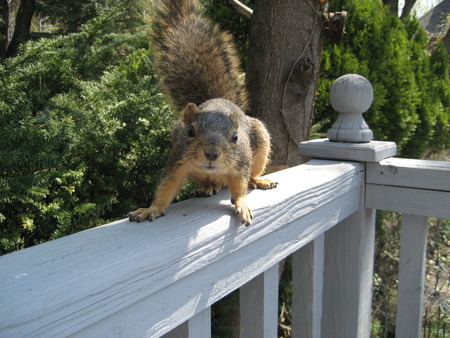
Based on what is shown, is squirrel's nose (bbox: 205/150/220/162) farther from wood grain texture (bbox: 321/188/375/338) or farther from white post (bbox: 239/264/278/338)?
wood grain texture (bbox: 321/188/375/338)

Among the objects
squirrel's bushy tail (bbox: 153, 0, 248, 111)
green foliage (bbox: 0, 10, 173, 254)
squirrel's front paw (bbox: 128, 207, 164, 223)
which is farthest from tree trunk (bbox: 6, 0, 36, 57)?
squirrel's front paw (bbox: 128, 207, 164, 223)

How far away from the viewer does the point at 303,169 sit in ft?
3.71

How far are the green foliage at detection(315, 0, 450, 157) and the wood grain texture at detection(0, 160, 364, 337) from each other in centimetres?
203

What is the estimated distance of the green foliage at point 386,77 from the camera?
113 inches

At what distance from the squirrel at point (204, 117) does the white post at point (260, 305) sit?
0.16 m

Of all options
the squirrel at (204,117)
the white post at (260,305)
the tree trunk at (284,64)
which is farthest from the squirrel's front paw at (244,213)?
the tree trunk at (284,64)

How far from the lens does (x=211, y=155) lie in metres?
0.95

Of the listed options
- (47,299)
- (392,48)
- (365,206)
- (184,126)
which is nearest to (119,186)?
(184,126)

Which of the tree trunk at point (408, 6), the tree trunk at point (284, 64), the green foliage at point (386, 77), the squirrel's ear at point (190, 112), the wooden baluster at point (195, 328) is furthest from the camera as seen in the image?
the tree trunk at point (408, 6)

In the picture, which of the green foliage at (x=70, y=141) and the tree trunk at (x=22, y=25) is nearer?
the green foliage at (x=70, y=141)

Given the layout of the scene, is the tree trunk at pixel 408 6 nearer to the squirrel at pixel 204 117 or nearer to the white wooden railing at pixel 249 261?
the squirrel at pixel 204 117

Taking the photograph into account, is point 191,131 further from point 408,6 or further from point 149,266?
point 408,6

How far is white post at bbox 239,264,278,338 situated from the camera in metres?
0.83

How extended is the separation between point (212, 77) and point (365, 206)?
68 centimetres
